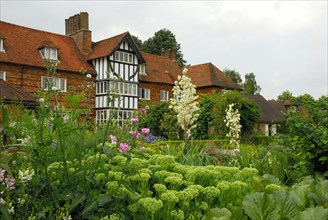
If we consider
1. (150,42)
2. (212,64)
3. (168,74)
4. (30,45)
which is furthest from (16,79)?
(150,42)

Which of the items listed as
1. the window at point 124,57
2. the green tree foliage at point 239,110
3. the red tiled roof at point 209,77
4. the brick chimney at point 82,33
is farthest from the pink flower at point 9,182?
the red tiled roof at point 209,77

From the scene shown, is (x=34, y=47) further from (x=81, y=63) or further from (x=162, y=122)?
(x=162, y=122)

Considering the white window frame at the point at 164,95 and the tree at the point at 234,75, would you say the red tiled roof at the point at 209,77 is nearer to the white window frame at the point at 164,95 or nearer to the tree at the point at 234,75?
the white window frame at the point at 164,95

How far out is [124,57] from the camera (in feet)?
83.8

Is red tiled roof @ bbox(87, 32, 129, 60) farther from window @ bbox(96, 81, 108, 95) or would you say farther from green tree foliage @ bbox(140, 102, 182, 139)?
green tree foliage @ bbox(140, 102, 182, 139)

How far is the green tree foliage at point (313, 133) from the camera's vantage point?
482cm

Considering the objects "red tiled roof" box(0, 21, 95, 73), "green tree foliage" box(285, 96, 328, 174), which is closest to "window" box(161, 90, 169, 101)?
"red tiled roof" box(0, 21, 95, 73)

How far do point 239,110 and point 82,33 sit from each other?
14621 mm

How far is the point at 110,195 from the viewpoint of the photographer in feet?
7.27

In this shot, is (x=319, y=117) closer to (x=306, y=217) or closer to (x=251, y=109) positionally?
(x=306, y=217)

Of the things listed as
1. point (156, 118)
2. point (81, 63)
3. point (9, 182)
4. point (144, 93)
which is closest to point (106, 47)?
point (81, 63)

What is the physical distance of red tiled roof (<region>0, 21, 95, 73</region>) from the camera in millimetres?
22219

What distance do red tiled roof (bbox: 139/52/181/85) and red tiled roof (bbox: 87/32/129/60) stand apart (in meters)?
3.74

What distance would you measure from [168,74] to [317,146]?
2668 centimetres
